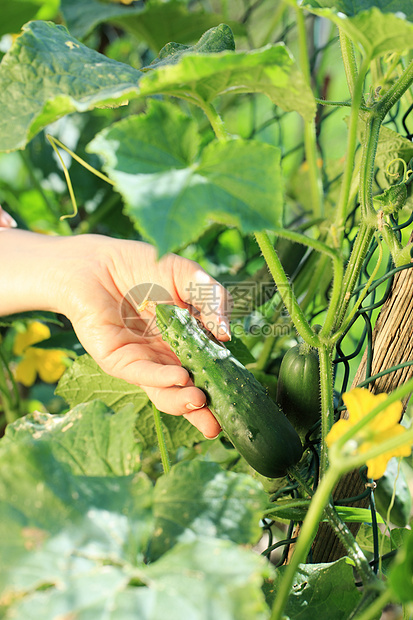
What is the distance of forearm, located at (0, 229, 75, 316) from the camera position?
956 mm

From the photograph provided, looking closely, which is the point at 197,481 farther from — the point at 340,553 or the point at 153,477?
the point at 153,477

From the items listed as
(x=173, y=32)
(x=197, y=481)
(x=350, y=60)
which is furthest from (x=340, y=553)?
(x=173, y=32)

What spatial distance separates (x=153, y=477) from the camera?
4.47 ft

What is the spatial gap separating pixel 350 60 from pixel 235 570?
56cm

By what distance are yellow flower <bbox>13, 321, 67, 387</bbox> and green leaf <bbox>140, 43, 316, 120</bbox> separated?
37.5 inches

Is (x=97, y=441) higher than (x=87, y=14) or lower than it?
lower

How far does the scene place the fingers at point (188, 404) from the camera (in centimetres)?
78

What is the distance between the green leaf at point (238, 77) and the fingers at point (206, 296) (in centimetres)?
30

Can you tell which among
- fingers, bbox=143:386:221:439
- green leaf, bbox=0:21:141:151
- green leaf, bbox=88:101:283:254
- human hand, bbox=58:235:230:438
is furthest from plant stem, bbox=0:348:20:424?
green leaf, bbox=88:101:283:254

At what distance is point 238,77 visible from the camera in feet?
1.85

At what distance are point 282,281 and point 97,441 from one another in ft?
0.89

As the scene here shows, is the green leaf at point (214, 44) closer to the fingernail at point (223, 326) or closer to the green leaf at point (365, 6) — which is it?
the green leaf at point (365, 6)

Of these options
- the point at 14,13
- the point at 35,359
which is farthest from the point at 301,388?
the point at 14,13

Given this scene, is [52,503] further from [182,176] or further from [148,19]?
[148,19]
